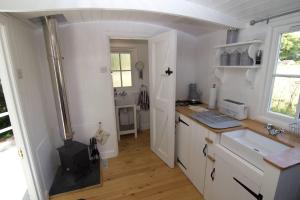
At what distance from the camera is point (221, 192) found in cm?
151

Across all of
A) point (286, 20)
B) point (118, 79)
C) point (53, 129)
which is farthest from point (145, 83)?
point (286, 20)

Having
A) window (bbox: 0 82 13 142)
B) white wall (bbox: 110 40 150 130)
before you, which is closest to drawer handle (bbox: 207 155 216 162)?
white wall (bbox: 110 40 150 130)

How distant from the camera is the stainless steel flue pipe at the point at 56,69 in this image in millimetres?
1740

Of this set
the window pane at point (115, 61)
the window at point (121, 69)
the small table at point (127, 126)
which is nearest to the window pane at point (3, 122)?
the small table at point (127, 126)

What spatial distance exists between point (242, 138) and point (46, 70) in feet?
8.44

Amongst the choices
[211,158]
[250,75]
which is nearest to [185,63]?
[250,75]

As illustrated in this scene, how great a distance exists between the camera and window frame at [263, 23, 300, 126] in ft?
5.01

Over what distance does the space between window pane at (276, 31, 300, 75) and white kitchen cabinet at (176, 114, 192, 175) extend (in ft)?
3.70

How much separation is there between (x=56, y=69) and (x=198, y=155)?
1.99 metres

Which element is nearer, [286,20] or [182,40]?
[286,20]

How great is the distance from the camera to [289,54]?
155 cm

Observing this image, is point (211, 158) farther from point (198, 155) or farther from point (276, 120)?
point (276, 120)

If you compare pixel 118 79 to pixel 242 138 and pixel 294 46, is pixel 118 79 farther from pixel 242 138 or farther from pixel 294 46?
pixel 294 46

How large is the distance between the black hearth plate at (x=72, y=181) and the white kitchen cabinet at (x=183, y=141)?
120 centimetres
